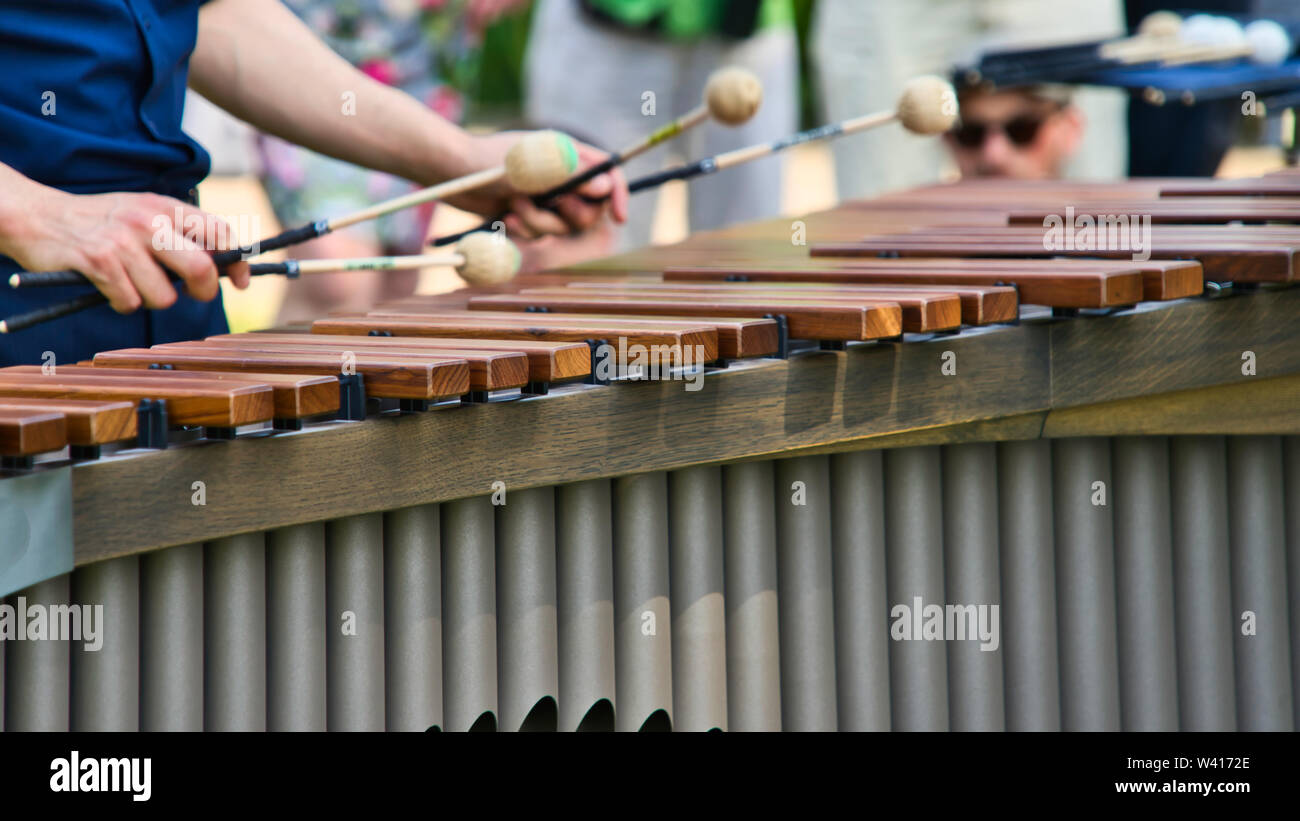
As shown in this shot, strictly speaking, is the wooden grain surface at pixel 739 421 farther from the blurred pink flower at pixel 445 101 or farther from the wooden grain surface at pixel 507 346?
the blurred pink flower at pixel 445 101

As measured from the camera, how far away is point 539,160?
260cm

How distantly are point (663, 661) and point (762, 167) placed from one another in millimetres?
3126

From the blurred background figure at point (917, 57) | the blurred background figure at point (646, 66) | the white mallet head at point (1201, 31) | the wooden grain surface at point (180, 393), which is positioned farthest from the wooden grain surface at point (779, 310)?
the blurred background figure at point (917, 57)

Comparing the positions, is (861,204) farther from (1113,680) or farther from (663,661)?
(663,661)

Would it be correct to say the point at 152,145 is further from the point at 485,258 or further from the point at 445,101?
the point at 445,101

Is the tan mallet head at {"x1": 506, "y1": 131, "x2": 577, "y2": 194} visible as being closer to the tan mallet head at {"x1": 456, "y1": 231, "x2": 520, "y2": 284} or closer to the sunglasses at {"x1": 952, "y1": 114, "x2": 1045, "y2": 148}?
the tan mallet head at {"x1": 456, "y1": 231, "x2": 520, "y2": 284}

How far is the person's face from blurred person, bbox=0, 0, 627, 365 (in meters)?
1.64

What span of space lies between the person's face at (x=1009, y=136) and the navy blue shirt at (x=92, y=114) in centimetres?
226

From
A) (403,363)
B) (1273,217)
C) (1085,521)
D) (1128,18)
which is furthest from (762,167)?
(403,363)

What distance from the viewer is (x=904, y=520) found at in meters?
2.44

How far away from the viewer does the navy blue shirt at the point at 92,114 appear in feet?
7.92

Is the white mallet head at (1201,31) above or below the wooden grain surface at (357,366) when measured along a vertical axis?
above

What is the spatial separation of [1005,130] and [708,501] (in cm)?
242

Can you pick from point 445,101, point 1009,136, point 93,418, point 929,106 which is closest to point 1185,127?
point 1009,136
